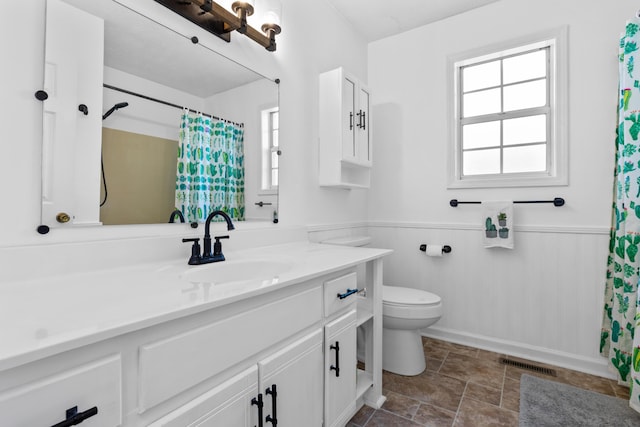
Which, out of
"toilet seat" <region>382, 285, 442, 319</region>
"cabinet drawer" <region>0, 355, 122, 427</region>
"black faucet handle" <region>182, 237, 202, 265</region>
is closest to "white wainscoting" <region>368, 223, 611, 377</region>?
"toilet seat" <region>382, 285, 442, 319</region>

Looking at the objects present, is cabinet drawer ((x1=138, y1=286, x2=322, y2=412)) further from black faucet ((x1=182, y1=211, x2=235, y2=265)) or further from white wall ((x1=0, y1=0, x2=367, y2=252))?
white wall ((x1=0, y1=0, x2=367, y2=252))

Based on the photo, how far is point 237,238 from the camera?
152 centimetres

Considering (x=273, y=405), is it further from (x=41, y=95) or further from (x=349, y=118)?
(x=349, y=118)

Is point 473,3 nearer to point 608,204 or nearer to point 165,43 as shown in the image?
point 608,204

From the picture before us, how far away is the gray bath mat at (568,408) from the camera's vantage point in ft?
4.86

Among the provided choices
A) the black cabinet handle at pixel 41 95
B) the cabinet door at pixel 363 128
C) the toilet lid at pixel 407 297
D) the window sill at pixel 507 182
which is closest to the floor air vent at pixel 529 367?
the toilet lid at pixel 407 297

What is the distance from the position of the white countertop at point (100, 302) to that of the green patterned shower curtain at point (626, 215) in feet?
5.37

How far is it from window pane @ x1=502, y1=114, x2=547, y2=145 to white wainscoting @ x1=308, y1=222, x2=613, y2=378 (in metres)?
0.63

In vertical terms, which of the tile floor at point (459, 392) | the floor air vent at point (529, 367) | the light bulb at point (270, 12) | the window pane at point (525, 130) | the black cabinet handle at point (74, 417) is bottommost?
the tile floor at point (459, 392)

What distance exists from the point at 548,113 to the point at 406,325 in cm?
173

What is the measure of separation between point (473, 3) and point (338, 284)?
89.9 inches

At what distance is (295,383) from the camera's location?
1053 mm

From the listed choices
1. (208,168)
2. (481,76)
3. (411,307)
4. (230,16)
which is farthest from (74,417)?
(481,76)

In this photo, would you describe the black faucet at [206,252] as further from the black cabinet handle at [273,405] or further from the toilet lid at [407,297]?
the toilet lid at [407,297]
